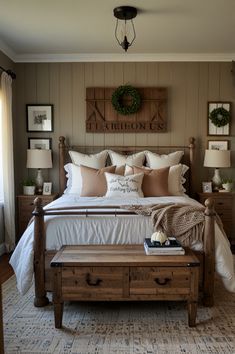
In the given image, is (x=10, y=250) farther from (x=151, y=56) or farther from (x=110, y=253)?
(x=151, y=56)

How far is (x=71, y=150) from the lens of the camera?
4711 mm

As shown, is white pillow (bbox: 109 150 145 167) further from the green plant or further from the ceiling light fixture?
the ceiling light fixture

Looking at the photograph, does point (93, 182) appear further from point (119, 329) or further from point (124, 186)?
point (119, 329)

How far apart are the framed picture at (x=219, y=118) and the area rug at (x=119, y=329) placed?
2484 millimetres

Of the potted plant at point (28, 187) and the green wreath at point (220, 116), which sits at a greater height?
the green wreath at point (220, 116)

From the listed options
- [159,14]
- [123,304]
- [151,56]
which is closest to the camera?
[123,304]

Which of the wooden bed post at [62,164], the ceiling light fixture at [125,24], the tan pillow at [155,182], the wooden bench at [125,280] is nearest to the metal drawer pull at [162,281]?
the wooden bench at [125,280]

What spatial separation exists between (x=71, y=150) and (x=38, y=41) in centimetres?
148

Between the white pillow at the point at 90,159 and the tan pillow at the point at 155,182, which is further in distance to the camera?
the white pillow at the point at 90,159

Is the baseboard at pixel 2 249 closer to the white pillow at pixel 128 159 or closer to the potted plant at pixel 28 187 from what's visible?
the potted plant at pixel 28 187

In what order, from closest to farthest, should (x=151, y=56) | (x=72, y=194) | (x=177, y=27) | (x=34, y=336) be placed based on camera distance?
(x=34, y=336), (x=177, y=27), (x=72, y=194), (x=151, y=56)

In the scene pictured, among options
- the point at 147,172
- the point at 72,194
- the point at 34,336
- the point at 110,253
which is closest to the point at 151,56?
the point at 147,172

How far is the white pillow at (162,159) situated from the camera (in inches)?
172

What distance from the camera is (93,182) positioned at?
12.9ft
